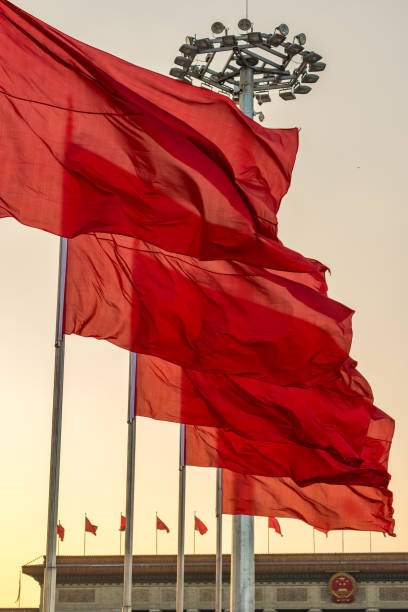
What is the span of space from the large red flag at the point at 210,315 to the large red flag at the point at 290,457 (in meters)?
2.67

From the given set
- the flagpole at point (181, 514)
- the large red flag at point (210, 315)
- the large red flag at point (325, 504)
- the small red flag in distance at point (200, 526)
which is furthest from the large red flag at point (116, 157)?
the small red flag in distance at point (200, 526)

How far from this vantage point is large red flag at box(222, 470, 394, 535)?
2411 centimetres

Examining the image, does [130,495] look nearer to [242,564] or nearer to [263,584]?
[242,564]

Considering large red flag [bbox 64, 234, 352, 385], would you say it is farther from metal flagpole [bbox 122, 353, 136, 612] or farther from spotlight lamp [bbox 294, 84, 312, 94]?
spotlight lamp [bbox 294, 84, 312, 94]

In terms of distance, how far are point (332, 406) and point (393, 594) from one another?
46.1 metres

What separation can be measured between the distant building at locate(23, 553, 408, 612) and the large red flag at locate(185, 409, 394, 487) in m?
38.5

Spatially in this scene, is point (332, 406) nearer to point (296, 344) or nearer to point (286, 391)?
point (286, 391)

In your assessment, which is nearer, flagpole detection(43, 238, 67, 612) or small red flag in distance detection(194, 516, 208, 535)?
flagpole detection(43, 238, 67, 612)

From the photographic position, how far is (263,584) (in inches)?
2431

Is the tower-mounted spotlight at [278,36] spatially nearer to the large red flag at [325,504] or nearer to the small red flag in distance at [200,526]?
the large red flag at [325,504]

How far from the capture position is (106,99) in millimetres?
12594

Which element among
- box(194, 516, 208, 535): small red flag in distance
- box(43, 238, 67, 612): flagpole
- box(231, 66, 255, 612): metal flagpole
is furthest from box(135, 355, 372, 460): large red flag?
box(194, 516, 208, 535): small red flag in distance

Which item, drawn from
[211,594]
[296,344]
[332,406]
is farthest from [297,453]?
[211,594]

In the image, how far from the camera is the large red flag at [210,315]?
15352 mm
